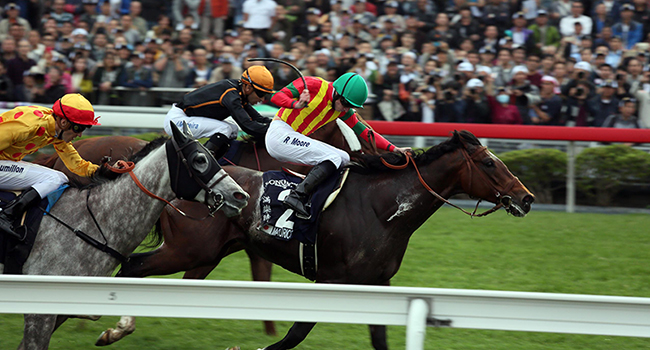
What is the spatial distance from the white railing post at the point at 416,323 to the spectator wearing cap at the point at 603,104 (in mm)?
6605

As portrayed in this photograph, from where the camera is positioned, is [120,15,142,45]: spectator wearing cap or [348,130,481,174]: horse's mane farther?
[120,15,142,45]: spectator wearing cap

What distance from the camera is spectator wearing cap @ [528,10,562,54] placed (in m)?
10.2

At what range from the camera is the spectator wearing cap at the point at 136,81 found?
30.7ft

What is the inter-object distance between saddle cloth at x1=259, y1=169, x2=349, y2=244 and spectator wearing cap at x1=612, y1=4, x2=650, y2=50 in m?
7.11

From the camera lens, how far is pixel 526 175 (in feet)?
27.8

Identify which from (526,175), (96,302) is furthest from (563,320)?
(526,175)

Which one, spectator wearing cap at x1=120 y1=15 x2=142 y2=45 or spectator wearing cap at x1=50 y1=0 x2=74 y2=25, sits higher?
spectator wearing cap at x1=50 y1=0 x2=74 y2=25

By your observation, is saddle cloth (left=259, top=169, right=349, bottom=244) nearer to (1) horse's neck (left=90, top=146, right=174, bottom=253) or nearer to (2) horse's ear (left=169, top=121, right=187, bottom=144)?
(1) horse's neck (left=90, top=146, right=174, bottom=253)

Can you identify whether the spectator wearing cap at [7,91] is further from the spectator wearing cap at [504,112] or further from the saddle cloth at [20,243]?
the saddle cloth at [20,243]

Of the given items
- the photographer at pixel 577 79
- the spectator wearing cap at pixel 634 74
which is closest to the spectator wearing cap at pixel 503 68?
the photographer at pixel 577 79

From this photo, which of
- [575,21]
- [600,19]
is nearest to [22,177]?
[575,21]

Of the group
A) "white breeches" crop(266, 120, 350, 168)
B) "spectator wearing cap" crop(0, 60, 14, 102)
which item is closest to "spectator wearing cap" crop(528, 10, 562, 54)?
"white breeches" crop(266, 120, 350, 168)

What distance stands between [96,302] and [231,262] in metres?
3.60

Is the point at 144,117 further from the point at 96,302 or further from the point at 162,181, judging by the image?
the point at 96,302
